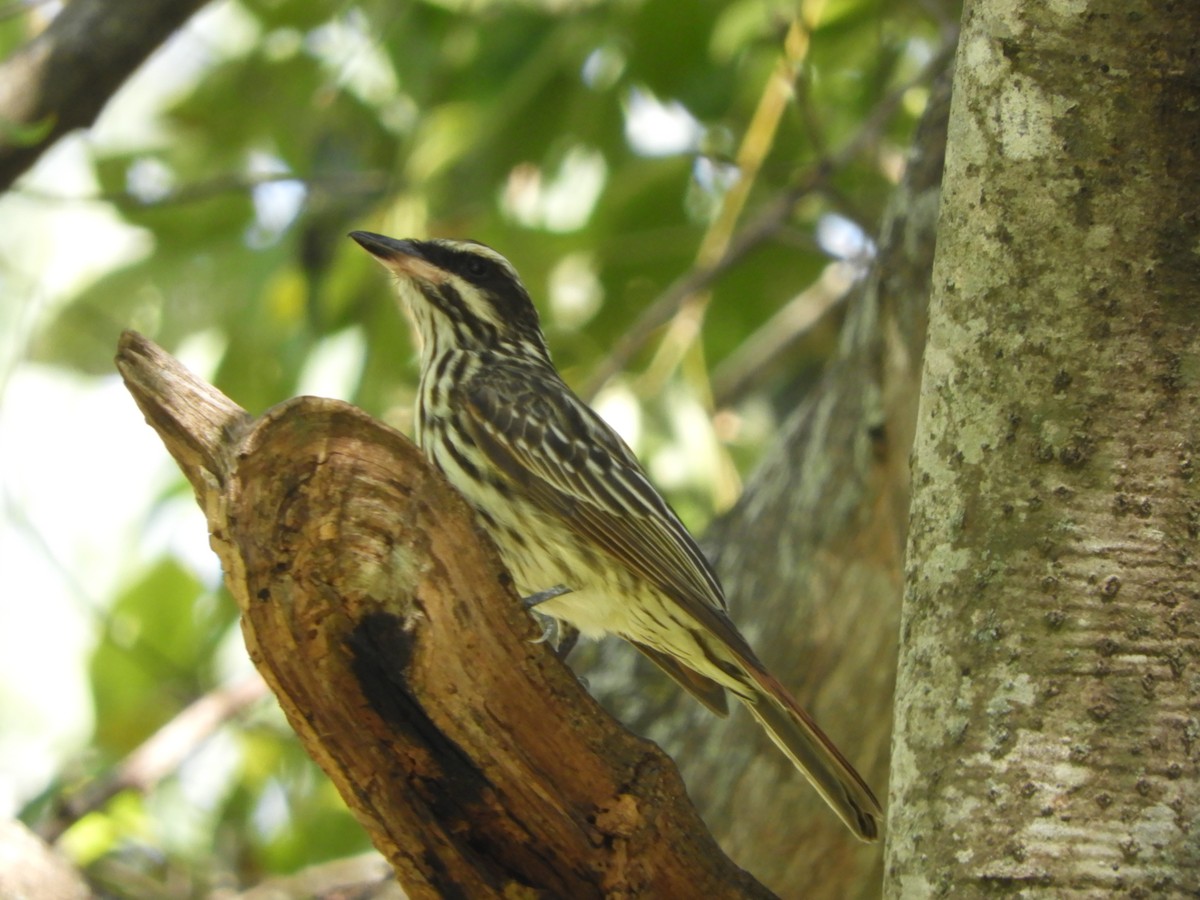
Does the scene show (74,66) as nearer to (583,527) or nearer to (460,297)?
(460,297)

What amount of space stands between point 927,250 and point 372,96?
2.63 meters

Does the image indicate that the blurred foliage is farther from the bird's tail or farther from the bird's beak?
the bird's tail

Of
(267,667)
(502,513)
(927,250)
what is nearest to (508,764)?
(267,667)

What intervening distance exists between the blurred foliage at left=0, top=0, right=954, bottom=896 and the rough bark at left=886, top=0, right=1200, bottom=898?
2.58m

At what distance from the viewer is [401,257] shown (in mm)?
4746

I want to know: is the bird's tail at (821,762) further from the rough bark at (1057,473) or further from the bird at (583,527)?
the rough bark at (1057,473)

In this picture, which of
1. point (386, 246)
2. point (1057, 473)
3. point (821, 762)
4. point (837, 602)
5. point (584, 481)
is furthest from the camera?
point (837, 602)

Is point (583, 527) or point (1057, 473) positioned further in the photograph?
point (583, 527)

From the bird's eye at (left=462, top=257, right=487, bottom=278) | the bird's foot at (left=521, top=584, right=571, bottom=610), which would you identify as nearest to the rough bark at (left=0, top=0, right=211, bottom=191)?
the bird's eye at (left=462, top=257, right=487, bottom=278)

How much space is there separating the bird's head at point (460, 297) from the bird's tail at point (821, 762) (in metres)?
1.62

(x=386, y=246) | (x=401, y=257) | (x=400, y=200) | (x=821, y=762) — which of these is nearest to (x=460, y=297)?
(x=401, y=257)

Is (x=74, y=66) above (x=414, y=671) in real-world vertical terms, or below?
above

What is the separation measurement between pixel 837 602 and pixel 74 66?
2.66 meters

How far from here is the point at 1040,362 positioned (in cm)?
263
